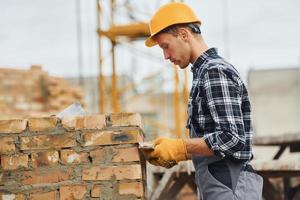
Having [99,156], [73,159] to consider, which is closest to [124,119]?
[99,156]

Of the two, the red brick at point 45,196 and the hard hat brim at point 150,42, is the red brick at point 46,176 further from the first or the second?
the hard hat brim at point 150,42

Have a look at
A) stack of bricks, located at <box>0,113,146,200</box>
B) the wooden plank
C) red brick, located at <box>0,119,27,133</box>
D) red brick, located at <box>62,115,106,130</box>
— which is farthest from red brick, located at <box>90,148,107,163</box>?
the wooden plank

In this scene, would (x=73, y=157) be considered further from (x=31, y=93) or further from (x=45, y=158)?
(x=31, y=93)

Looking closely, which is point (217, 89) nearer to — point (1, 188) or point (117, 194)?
point (117, 194)

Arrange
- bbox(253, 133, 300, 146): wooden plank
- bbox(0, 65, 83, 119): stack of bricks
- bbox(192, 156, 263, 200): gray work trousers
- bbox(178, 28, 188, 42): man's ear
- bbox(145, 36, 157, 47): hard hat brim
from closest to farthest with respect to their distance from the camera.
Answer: bbox(192, 156, 263, 200): gray work trousers → bbox(178, 28, 188, 42): man's ear → bbox(145, 36, 157, 47): hard hat brim → bbox(253, 133, 300, 146): wooden plank → bbox(0, 65, 83, 119): stack of bricks

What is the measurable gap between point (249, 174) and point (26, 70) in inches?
322

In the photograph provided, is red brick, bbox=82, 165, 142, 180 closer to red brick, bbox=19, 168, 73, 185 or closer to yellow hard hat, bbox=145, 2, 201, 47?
red brick, bbox=19, 168, 73, 185

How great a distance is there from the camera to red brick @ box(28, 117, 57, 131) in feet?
9.93

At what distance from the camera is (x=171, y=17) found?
2697mm

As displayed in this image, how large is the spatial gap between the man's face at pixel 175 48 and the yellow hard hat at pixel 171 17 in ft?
0.15

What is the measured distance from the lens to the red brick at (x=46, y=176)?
299 centimetres

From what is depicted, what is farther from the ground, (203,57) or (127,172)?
(203,57)

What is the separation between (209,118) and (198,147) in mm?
136

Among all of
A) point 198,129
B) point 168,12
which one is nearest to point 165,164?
point 198,129
